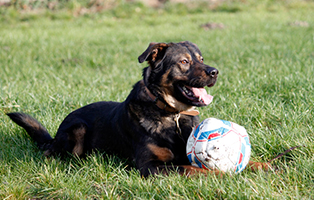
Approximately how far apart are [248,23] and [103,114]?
1059 centimetres

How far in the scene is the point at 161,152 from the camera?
3096mm

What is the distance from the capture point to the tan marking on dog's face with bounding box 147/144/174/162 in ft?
10.1

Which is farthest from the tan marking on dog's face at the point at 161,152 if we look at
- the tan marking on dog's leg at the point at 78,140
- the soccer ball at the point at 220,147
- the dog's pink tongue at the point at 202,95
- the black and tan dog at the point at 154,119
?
the tan marking on dog's leg at the point at 78,140

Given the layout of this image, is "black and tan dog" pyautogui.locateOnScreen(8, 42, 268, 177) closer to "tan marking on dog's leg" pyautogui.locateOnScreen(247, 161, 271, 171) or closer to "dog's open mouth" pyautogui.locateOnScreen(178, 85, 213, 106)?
"dog's open mouth" pyautogui.locateOnScreen(178, 85, 213, 106)

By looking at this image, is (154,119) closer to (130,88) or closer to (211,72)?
(211,72)

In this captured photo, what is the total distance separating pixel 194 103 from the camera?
3.32 m

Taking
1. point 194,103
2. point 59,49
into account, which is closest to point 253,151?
point 194,103

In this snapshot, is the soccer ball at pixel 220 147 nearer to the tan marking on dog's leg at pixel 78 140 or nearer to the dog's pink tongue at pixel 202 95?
the dog's pink tongue at pixel 202 95

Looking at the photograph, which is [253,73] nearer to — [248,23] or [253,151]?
[253,151]

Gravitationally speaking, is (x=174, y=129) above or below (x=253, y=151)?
above

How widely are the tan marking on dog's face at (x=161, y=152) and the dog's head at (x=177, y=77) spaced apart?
1.60ft

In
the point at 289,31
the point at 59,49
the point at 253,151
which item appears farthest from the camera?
the point at 289,31

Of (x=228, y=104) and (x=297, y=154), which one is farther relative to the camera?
(x=228, y=104)

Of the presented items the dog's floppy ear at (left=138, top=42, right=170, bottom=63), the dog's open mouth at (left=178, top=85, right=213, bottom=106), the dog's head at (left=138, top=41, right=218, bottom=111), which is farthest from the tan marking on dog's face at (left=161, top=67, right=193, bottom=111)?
the dog's floppy ear at (left=138, top=42, right=170, bottom=63)
